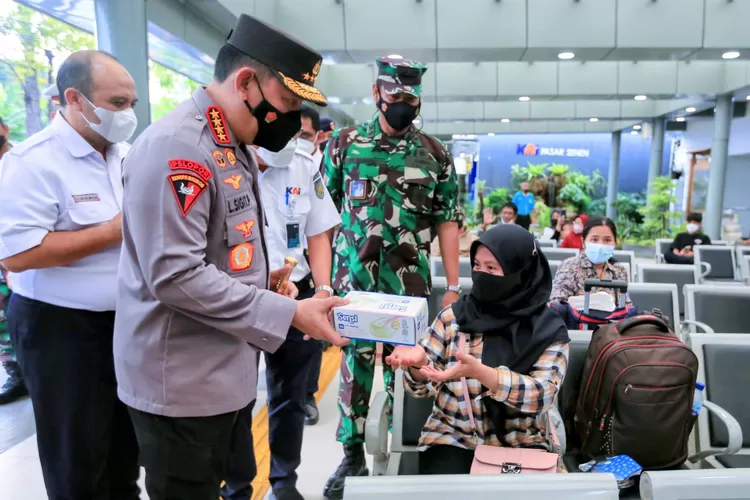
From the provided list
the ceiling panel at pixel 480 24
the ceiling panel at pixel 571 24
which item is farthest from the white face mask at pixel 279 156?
A: the ceiling panel at pixel 571 24

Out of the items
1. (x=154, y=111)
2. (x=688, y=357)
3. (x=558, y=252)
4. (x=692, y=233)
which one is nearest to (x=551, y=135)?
(x=692, y=233)

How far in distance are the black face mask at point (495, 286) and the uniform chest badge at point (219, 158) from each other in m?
0.91

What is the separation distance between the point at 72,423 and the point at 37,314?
35 centimetres

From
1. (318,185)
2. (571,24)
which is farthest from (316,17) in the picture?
(318,185)

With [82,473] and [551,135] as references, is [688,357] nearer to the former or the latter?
[82,473]

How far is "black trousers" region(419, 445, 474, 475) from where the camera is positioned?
1.72m

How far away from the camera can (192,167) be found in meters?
1.12

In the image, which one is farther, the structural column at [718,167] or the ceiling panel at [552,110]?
the ceiling panel at [552,110]

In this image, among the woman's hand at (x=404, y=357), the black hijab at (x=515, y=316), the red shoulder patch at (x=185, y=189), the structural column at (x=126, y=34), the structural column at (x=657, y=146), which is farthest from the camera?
the structural column at (x=657, y=146)

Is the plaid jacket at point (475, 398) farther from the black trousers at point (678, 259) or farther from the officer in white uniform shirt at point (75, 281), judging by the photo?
the black trousers at point (678, 259)

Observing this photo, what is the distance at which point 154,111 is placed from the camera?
14.6 ft

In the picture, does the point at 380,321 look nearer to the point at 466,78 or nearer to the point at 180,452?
the point at 180,452

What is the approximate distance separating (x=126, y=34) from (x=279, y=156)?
2.15m

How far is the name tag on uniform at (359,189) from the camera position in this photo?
92.7 inches
